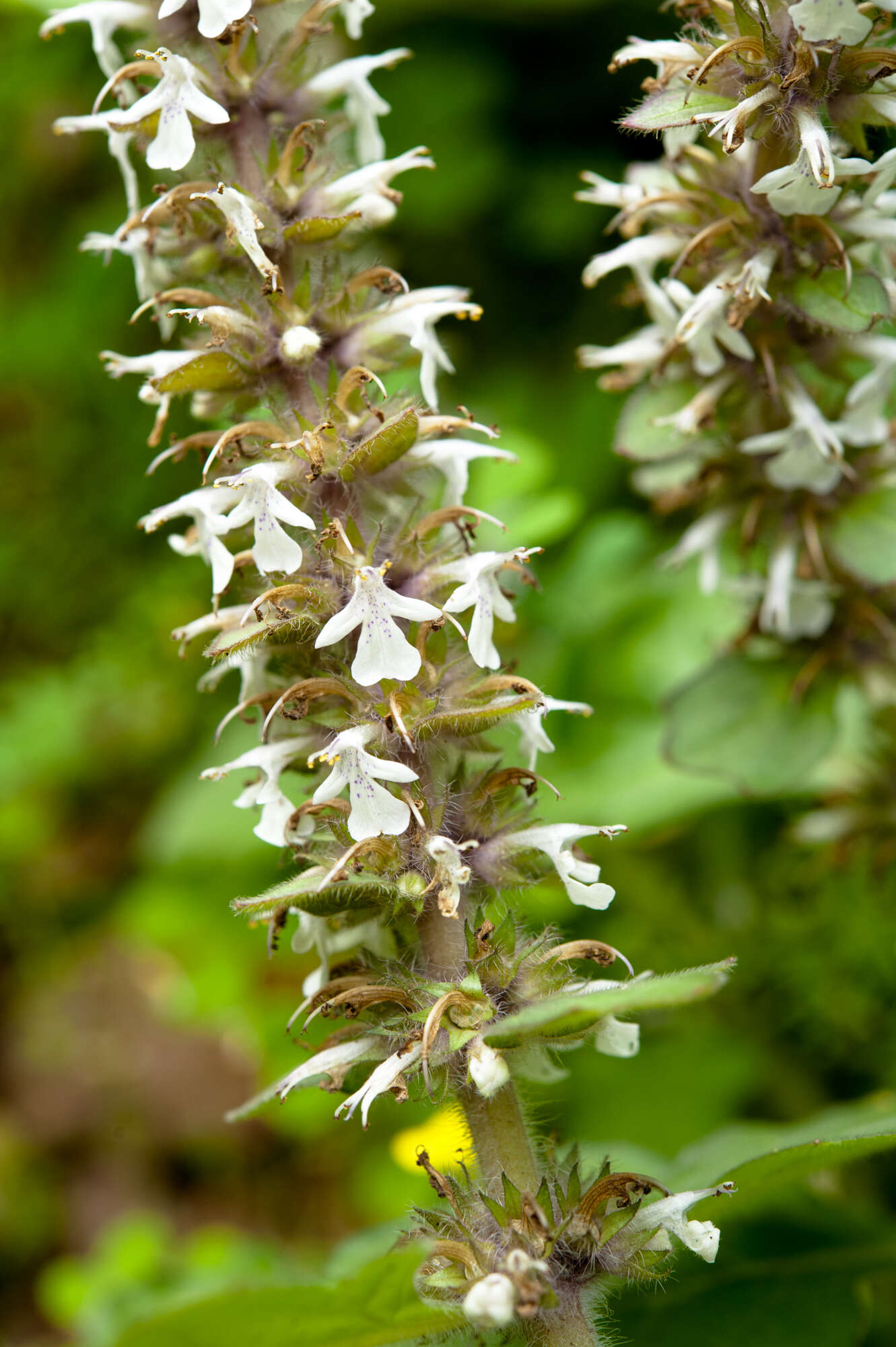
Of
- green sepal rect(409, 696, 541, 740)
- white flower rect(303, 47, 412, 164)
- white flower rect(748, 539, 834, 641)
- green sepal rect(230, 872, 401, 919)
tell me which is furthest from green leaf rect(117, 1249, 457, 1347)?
white flower rect(303, 47, 412, 164)

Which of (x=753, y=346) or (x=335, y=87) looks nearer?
(x=335, y=87)

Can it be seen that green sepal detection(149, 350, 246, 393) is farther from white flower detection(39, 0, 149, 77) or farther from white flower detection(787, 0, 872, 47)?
white flower detection(787, 0, 872, 47)

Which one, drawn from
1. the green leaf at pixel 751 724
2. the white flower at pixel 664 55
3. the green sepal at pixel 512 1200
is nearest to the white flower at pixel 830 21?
the white flower at pixel 664 55

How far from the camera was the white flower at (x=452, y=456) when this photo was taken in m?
1.02

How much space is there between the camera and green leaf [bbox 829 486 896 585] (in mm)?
1363

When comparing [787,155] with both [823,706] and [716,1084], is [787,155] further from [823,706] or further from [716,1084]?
[716,1084]

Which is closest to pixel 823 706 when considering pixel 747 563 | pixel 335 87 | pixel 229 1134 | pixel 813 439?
pixel 747 563

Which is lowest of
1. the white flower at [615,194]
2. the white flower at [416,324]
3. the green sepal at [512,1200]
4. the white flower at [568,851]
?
the green sepal at [512,1200]

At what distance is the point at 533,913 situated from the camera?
1977 mm

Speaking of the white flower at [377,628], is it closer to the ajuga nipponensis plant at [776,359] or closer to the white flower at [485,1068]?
the white flower at [485,1068]

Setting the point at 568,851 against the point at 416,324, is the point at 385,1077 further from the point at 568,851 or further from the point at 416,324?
the point at 416,324

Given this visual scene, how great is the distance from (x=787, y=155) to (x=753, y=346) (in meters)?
0.21

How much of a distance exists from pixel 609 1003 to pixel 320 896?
24 centimetres

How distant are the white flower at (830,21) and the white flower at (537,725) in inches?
21.7
